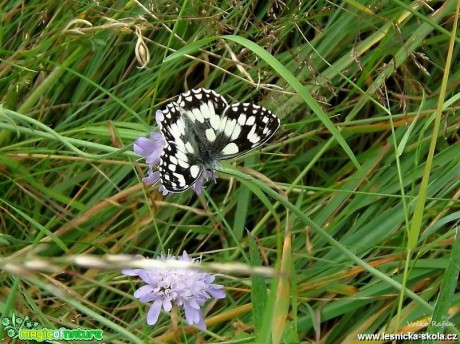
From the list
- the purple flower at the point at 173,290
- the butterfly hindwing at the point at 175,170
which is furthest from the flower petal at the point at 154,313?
the butterfly hindwing at the point at 175,170

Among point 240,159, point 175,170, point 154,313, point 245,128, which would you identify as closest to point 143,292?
point 154,313

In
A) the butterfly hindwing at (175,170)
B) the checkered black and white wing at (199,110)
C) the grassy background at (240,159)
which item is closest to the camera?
the butterfly hindwing at (175,170)

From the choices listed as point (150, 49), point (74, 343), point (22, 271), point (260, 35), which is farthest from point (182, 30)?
point (22, 271)

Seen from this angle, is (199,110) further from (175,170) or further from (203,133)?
(175,170)

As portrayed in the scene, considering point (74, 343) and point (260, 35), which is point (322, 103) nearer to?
point (260, 35)

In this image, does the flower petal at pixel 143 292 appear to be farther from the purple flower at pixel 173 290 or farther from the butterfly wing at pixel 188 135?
the butterfly wing at pixel 188 135
